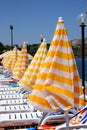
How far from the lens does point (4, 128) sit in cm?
491

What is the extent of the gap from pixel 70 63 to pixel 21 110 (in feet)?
7.59

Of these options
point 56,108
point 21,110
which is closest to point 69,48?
point 56,108

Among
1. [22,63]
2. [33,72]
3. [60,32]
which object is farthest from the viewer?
[22,63]

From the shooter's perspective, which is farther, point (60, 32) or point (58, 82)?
point (60, 32)

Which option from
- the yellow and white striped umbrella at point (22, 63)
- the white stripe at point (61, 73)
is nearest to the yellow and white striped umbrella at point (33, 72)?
the white stripe at point (61, 73)

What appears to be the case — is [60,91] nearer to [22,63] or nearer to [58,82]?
[58,82]

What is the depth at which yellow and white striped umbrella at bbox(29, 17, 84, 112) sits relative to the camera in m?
3.90

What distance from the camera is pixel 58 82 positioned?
12.9 feet

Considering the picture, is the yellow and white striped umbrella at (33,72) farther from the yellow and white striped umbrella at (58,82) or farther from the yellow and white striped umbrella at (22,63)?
the yellow and white striped umbrella at (22,63)

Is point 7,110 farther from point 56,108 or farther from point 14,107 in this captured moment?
point 56,108

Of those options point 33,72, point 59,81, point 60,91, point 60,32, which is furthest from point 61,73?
point 33,72

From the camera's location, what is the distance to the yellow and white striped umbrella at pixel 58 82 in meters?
3.90

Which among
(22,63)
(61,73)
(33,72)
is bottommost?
(22,63)

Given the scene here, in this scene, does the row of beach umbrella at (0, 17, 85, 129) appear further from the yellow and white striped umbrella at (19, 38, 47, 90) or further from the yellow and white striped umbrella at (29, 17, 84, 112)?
the yellow and white striped umbrella at (19, 38, 47, 90)
